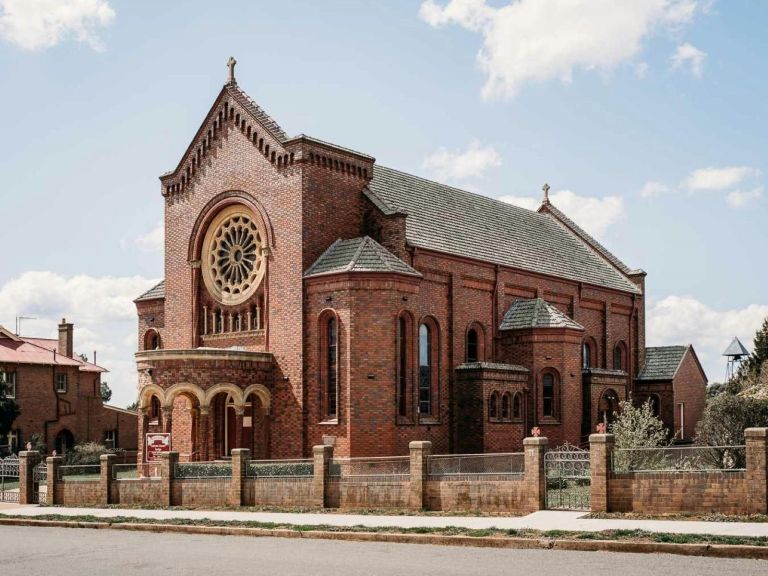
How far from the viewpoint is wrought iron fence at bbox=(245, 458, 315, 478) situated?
2714 centimetres

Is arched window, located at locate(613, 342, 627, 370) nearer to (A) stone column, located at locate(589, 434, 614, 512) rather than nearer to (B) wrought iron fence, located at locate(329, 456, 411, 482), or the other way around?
(B) wrought iron fence, located at locate(329, 456, 411, 482)

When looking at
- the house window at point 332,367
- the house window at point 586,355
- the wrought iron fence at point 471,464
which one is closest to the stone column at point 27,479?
the house window at point 332,367

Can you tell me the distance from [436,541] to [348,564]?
132 inches

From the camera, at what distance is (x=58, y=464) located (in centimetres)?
3098

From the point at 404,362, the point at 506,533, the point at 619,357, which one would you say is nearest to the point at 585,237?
the point at 619,357

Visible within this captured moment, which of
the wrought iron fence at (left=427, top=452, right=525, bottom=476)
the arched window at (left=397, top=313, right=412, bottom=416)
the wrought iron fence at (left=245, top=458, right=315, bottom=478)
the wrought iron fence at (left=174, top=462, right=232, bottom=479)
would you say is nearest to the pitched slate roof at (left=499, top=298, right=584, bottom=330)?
the arched window at (left=397, top=313, right=412, bottom=416)

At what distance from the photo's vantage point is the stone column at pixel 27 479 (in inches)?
1230

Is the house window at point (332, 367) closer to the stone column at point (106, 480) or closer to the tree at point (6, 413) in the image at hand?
the stone column at point (106, 480)

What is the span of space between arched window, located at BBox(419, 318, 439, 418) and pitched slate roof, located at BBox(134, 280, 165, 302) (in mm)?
12404

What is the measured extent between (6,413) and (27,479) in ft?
70.2

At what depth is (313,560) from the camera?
16188 millimetres

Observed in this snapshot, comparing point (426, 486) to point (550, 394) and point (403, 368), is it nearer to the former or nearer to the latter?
point (403, 368)

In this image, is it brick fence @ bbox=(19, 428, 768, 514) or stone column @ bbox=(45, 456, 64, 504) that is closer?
brick fence @ bbox=(19, 428, 768, 514)

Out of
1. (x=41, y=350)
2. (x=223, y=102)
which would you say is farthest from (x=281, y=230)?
(x=41, y=350)
